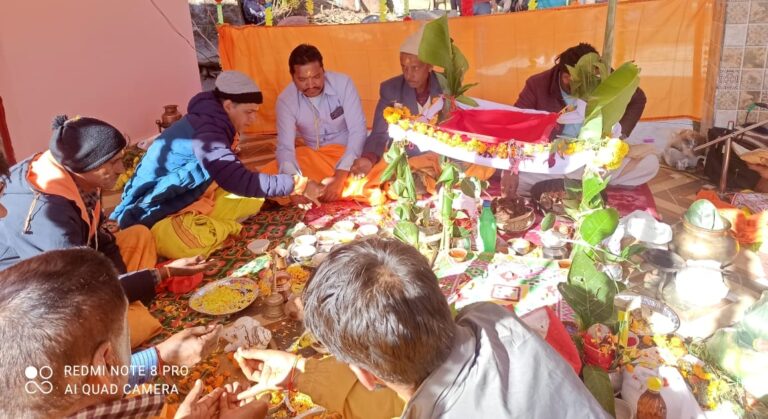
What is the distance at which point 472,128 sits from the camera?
375 cm

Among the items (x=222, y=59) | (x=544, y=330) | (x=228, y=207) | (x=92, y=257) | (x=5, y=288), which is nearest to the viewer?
(x=5, y=288)

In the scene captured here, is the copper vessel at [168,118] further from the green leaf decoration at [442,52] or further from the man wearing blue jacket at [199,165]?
the green leaf decoration at [442,52]

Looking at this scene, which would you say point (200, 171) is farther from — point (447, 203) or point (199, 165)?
point (447, 203)

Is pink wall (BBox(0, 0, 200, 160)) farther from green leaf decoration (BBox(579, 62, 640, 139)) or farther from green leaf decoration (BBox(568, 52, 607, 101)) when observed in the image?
green leaf decoration (BBox(579, 62, 640, 139))

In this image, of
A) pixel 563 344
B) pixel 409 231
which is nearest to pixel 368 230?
pixel 409 231

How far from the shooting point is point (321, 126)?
16.7 ft

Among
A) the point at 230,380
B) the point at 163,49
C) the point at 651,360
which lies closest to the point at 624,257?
the point at 651,360

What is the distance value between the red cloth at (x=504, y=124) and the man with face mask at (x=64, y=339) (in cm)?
239

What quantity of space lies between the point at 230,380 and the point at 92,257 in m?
1.33

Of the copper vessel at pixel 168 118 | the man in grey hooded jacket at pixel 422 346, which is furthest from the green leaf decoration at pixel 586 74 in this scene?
the copper vessel at pixel 168 118

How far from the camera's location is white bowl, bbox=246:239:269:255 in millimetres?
3941

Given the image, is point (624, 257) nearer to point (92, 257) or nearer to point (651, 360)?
point (651, 360)

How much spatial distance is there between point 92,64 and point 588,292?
19.2 feet

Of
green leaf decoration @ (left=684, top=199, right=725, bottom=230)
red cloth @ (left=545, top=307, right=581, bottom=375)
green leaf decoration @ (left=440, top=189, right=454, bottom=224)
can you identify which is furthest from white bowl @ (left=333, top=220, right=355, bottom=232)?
green leaf decoration @ (left=684, top=199, right=725, bottom=230)
